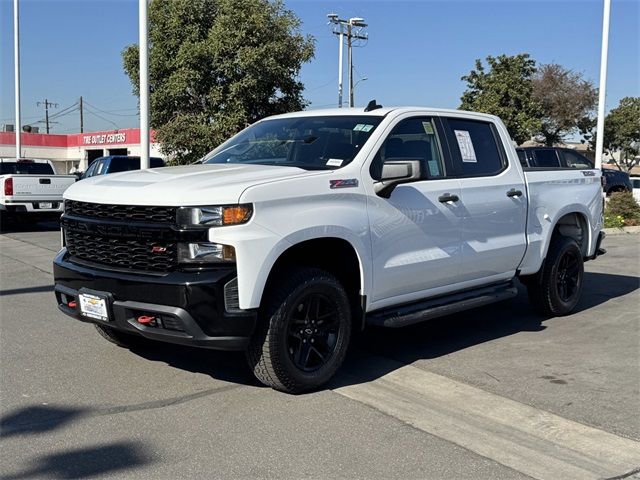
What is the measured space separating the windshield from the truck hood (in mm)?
324

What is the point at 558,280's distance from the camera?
7.33 metres

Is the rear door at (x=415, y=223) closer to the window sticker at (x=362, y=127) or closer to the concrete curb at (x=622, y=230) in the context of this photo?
the window sticker at (x=362, y=127)

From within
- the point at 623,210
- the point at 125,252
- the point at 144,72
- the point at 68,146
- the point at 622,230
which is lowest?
the point at 622,230

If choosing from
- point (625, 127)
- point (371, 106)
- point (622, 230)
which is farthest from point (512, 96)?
point (371, 106)

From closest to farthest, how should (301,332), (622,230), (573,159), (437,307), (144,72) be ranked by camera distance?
1. (301,332)
2. (437,307)
3. (144,72)
4. (622,230)
5. (573,159)

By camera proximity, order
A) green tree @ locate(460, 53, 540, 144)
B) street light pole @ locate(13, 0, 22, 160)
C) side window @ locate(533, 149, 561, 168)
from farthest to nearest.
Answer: green tree @ locate(460, 53, 540, 144), street light pole @ locate(13, 0, 22, 160), side window @ locate(533, 149, 561, 168)

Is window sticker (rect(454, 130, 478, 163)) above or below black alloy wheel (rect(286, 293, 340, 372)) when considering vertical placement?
above

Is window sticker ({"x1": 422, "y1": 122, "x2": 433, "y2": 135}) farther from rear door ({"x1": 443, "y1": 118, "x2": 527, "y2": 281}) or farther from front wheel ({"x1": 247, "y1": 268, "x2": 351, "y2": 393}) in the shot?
front wheel ({"x1": 247, "y1": 268, "x2": 351, "y2": 393})

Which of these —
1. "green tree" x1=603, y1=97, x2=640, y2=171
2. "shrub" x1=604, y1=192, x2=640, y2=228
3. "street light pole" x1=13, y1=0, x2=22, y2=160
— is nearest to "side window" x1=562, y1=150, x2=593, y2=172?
"shrub" x1=604, y1=192, x2=640, y2=228

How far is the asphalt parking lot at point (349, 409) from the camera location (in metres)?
3.73

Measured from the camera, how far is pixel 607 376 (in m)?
5.38

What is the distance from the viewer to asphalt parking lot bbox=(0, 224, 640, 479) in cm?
373

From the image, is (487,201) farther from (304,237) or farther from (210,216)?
(210,216)

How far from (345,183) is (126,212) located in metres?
1.52
